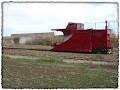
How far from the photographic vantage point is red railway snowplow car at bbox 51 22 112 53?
470 centimetres

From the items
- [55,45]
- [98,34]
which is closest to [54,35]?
[55,45]

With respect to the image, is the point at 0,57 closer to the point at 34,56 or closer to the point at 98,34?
the point at 34,56

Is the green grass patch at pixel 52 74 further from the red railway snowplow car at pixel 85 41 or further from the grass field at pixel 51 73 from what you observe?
the red railway snowplow car at pixel 85 41

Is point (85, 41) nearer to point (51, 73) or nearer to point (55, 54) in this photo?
point (55, 54)

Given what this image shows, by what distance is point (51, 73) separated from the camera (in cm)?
468

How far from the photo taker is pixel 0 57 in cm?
457

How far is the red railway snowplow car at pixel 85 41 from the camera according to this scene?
15.4ft

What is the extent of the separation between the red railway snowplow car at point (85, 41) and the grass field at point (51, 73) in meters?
0.07

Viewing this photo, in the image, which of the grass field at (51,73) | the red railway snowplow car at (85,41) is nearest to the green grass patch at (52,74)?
the grass field at (51,73)

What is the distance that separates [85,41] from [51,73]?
1.41 ft

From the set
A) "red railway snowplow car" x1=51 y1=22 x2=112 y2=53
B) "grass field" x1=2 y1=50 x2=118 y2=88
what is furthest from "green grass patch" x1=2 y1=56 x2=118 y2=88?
"red railway snowplow car" x1=51 y1=22 x2=112 y2=53

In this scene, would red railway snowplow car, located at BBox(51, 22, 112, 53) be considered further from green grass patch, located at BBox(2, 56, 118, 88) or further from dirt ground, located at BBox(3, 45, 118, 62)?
green grass patch, located at BBox(2, 56, 118, 88)

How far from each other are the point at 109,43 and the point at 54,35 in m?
0.51

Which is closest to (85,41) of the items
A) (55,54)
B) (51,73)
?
(55,54)
